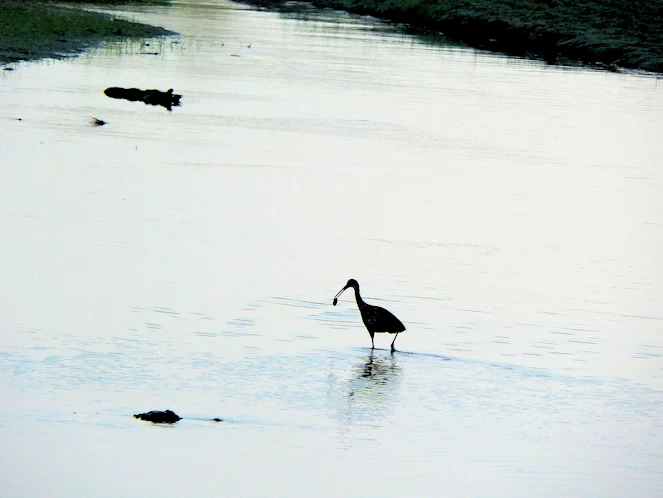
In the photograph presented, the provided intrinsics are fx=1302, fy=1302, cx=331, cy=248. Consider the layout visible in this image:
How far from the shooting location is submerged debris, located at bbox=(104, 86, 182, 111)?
3388cm

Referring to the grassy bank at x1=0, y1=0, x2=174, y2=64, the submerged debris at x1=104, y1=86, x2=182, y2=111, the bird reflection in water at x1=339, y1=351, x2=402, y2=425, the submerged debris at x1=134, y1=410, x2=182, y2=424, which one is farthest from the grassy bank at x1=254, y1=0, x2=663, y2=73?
the submerged debris at x1=134, y1=410, x2=182, y2=424

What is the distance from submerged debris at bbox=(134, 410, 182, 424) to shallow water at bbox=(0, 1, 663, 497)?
89 millimetres

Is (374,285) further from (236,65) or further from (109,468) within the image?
(236,65)

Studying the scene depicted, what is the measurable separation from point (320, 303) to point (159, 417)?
15.9 ft

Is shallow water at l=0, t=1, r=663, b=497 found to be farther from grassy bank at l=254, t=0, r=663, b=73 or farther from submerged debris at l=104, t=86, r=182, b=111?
grassy bank at l=254, t=0, r=663, b=73

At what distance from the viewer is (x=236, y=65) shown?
156 feet

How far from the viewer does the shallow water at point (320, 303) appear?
1066 cm

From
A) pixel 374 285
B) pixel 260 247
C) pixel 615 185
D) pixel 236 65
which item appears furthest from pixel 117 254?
pixel 236 65

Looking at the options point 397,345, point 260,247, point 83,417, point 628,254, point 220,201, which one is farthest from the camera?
point 220,201

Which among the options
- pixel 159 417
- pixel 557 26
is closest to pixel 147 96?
pixel 159 417

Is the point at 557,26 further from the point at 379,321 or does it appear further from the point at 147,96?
the point at 379,321

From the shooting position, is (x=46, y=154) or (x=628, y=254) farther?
(x=46, y=154)

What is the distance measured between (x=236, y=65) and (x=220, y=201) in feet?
87.1

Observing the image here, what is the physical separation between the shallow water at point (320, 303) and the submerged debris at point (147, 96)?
0.65 m
